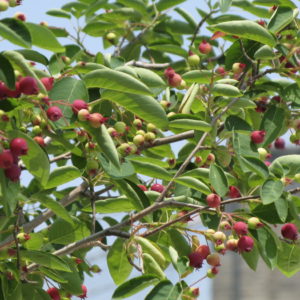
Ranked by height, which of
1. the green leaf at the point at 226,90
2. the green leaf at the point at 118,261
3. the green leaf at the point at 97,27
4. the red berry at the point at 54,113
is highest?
the red berry at the point at 54,113

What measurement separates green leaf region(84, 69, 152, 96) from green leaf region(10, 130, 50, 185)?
23cm

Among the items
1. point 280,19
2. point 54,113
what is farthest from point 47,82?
point 280,19

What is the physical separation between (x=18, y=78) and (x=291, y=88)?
1.05 meters

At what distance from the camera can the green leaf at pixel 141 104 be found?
82.7 inches

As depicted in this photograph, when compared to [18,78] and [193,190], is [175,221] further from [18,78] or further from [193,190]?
[18,78]

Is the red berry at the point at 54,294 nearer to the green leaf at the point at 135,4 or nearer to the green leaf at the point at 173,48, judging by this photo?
the green leaf at the point at 173,48

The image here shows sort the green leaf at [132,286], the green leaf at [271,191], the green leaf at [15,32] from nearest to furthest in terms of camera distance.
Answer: the green leaf at [15,32] < the green leaf at [132,286] < the green leaf at [271,191]

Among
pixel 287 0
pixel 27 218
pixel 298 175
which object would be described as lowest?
pixel 27 218

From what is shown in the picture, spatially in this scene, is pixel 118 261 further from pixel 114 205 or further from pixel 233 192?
pixel 233 192

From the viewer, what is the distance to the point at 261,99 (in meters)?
2.84

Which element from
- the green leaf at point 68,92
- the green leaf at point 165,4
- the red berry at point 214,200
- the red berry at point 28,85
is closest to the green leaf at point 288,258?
the red berry at point 214,200

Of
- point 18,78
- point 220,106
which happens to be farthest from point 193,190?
point 18,78

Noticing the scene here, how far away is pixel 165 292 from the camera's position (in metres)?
2.05

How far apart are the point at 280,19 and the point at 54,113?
0.91 m
